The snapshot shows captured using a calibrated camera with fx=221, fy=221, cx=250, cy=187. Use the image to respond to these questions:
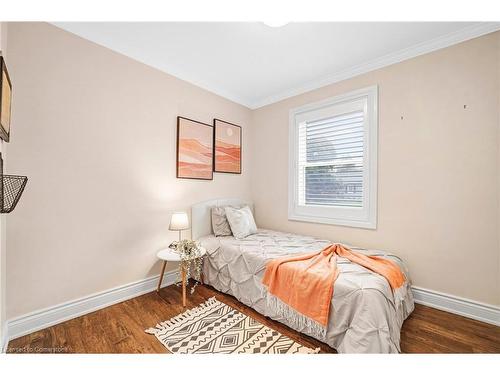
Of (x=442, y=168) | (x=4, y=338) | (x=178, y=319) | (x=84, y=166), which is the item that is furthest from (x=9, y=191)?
(x=442, y=168)

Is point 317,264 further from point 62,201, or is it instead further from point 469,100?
point 62,201

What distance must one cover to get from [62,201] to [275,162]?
2559 millimetres

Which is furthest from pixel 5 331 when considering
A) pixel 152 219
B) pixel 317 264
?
pixel 317 264

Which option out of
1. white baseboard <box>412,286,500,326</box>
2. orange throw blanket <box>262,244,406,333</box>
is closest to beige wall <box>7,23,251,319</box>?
orange throw blanket <box>262,244,406,333</box>

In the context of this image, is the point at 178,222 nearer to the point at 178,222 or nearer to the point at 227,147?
the point at 178,222

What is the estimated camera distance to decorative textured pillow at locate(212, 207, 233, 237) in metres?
2.85

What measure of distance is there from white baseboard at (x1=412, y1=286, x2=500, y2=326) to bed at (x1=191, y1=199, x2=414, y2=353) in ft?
0.69

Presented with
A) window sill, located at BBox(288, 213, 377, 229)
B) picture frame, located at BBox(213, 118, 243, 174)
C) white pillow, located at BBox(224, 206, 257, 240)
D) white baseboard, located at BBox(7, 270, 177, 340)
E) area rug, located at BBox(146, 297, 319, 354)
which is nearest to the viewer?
area rug, located at BBox(146, 297, 319, 354)

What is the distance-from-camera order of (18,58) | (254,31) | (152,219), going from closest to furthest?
(18,58)
(254,31)
(152,219)

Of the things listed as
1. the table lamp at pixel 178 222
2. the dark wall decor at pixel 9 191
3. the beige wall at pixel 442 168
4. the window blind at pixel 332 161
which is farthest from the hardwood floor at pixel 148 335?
the window blind at pixel 332 161

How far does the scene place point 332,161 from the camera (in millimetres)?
2848

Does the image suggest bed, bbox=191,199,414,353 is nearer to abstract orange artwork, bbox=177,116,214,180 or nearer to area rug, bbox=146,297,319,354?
area rug, bbox=146,297,319,354

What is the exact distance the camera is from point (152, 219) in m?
2.46

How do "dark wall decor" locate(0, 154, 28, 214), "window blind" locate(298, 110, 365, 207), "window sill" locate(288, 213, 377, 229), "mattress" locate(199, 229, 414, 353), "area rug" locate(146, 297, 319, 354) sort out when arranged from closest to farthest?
"dark wall decor" locate(0, 154, 28, 214) → "mattress" locate(199, 229, 414, 353) → "area rug" locate(146, 297, 319, 354) → "window sill" locate(288, 213, 377, 229) → "window blind" locate(298, 110, 365, 207)
